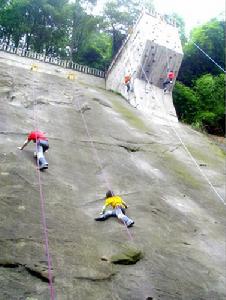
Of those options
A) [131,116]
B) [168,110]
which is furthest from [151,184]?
[168,110]

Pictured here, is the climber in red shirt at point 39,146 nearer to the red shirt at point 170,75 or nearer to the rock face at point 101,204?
the rock face at point 101,204

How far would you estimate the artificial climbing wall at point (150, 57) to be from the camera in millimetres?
24312

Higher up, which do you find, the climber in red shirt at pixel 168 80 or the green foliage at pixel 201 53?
the green foliage at pixel 201 53

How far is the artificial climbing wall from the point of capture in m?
24.3

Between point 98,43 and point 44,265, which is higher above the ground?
point 98,43

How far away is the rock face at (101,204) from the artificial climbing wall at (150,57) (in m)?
5.72

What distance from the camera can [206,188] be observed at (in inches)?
530

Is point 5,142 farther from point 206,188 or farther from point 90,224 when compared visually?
point 206,188

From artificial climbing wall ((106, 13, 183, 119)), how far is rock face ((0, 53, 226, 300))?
572cm

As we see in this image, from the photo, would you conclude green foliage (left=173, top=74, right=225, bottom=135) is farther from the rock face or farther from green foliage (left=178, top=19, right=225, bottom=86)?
the rock face

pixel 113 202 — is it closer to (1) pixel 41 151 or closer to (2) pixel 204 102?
(1) pixel 41 151

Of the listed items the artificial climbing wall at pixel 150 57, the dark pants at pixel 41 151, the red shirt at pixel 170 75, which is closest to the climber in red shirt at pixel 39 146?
the dark pants at pixel 41 151

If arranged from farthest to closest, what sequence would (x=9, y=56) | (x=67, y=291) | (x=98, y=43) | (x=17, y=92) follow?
(x=98, y=43)
(x=9, y=56)
(x=17, y=92)
(x=67, y=291)

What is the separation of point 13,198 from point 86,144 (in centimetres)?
578
